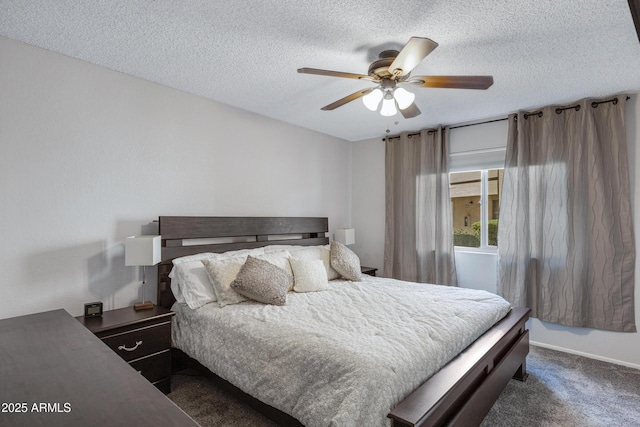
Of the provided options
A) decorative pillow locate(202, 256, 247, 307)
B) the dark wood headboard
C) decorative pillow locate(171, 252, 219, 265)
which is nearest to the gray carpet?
decorative pillow locate(202, 256, 247, 307)

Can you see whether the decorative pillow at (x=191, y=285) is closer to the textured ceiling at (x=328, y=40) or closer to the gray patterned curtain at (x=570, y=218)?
the textured ceiling at (x=328, y=40)

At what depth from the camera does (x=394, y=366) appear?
1519mm

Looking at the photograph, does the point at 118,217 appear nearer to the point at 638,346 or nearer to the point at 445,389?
the point at 445,389

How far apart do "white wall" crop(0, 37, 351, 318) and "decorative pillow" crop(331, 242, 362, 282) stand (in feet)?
Answer: 3.80

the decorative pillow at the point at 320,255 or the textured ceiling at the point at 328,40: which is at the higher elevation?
the textured ceiling at the point at 328,40

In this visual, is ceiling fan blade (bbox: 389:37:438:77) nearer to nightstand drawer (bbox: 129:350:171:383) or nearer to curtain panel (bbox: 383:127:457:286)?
curtain panel (bbox: 383:127:457:286)

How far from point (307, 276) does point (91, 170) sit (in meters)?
1.96

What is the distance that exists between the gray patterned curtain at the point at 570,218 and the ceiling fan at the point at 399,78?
1.83m

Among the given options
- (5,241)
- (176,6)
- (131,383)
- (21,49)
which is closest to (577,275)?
(131,383)

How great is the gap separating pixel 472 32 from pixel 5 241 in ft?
11.0

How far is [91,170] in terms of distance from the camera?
98.3 inches

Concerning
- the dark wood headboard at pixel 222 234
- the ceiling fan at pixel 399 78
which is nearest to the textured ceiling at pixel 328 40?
the ceiling fan at pixel 399 78

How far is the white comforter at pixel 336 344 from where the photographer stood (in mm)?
1480

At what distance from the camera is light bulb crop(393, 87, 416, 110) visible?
7.34ft
